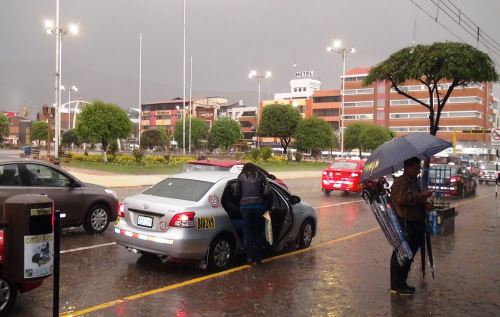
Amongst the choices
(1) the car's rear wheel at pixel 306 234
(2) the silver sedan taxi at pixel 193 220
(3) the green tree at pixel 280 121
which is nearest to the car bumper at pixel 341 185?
(1) the car's rear wheel at pixel 306 234

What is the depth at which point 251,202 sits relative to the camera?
7.60m

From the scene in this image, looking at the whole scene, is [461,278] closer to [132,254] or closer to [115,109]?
[132,254]

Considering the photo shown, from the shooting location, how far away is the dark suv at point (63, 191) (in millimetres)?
9062

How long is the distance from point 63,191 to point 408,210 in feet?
22.0

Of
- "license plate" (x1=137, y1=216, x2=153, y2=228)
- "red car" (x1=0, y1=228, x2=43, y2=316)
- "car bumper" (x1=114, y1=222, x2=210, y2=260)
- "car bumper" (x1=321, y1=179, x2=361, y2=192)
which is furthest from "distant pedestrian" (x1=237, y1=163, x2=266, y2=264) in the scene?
"car bumper" (x1=321, y1=179, x2=361, y2=192)

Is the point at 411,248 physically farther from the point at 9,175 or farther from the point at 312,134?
the point at 312,134

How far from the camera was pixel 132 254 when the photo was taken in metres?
8.70

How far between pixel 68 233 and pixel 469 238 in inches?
350

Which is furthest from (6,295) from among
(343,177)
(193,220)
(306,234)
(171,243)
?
(343,177)

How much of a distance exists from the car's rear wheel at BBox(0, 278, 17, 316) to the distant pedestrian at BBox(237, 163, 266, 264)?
3375 millimetres

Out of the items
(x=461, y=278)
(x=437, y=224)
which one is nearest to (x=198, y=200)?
(x=461, y=278)

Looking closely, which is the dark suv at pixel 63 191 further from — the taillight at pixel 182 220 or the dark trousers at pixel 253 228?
the dark trousers at pixel 253 228

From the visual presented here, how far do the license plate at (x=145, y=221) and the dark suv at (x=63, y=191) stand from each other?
295cm

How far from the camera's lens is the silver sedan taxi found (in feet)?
23.3
